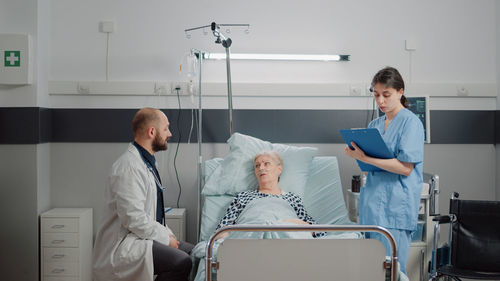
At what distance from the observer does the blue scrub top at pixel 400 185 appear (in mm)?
2457

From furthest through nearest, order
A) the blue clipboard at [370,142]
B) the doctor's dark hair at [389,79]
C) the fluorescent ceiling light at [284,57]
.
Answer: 1. the fluorescent ceiling light at [284,57]
2. the doctor's dark hair at [389,79]
3. the blue clipboard at [370,142]

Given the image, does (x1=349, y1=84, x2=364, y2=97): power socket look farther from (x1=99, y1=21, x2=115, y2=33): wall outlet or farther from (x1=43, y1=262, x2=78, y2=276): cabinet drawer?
(x1=43, y1=262, x2=78, y2=276): cabinet drawer

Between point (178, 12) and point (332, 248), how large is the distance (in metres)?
2.63

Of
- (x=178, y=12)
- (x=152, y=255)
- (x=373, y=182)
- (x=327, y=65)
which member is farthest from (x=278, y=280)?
(x=178, y=12)

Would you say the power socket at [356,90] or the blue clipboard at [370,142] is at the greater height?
the power socket at [356,90]

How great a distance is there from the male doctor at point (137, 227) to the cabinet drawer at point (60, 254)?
1.25m

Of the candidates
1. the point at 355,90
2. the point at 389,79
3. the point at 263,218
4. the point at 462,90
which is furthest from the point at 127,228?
the point at 462,90

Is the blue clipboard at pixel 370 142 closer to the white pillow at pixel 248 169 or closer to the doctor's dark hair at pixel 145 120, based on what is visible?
the white pillow at pixel 248 169

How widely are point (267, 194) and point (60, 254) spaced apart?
5.57 ft

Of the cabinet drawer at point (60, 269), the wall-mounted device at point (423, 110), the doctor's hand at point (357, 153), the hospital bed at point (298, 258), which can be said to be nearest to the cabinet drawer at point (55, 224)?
the cabinet drawer at point (60, 269)

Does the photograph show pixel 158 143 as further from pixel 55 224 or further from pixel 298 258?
pixel 55 224

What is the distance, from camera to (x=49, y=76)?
3.80 metres

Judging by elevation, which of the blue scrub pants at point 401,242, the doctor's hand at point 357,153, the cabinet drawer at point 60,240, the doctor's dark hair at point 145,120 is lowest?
the cabinet drawer at point 60,240

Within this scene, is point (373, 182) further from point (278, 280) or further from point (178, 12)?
point (178, 12)
